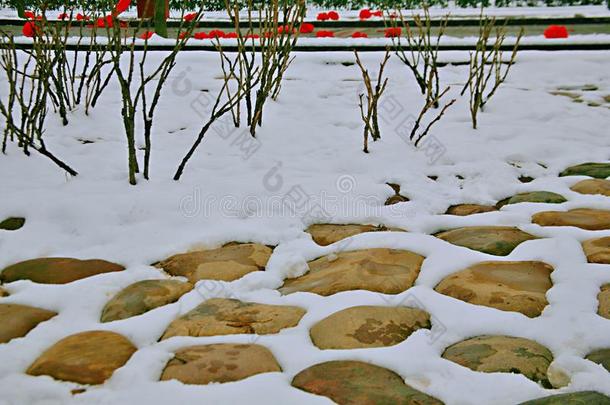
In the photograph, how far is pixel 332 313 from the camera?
5.45 feet

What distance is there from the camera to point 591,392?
127 cm

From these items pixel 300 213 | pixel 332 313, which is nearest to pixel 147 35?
pixel 300 213

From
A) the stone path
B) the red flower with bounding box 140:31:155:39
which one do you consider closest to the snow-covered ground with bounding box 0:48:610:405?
the stone path

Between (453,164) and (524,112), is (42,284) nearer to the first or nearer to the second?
(453,164)

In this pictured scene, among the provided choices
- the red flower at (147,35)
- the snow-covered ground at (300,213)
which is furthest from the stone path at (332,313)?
the red flower at (147,35)

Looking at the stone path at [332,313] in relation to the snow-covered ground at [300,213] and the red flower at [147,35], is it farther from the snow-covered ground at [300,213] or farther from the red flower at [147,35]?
the red flower at [147,35]

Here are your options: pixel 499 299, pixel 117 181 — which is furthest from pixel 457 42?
pixel 499 299

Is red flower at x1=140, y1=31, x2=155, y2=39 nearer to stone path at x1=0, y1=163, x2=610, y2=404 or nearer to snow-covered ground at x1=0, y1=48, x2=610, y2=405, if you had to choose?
snow-covered ground at x1=0, y1=48, x2=610, y2=405

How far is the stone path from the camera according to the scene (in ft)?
4.53

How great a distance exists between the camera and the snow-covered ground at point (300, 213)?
140 cm

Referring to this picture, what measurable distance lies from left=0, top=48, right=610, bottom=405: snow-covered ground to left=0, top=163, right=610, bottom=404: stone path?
0.03 metres

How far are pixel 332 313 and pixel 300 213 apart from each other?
83 centimetres

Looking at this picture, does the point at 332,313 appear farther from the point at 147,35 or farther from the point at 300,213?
the point at 147,35

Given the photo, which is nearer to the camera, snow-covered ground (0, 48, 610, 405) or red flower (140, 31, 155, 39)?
snow-covered ground (0, 48, 610, 405)
